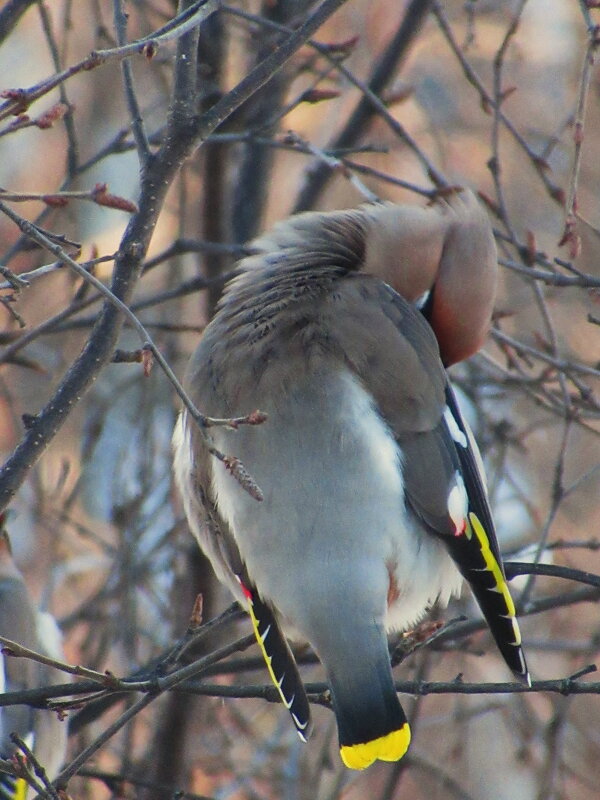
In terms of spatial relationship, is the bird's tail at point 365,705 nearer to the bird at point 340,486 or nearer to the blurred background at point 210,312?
the bird at point 340,486

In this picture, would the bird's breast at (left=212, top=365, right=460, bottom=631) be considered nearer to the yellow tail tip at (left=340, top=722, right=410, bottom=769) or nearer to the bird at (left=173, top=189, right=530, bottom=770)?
the bird at (left=173, top=189, right=530, bottom=770)

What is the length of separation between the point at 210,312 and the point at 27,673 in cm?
132

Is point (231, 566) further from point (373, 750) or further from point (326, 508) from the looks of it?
point (373, 750)

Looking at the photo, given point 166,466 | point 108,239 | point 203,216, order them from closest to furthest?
point 203,216, point 166,466, point 108,239

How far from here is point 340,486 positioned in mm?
2637

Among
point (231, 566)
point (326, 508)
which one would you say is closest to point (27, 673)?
point (231, 566)

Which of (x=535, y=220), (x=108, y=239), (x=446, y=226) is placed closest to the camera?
(x=446, y=226)

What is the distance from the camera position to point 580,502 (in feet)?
19.7

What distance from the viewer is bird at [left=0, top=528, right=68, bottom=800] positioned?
11.6 feet

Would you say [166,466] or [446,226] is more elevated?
[446,226]

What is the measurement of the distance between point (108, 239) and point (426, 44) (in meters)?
2.52

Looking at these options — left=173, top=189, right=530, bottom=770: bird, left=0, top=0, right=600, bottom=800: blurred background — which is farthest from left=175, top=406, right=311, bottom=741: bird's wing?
left=0, top=0, right=600, bottom=800: blurred background

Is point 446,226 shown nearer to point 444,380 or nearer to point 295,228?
point 295,228

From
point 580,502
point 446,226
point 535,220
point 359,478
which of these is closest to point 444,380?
point 359,478
